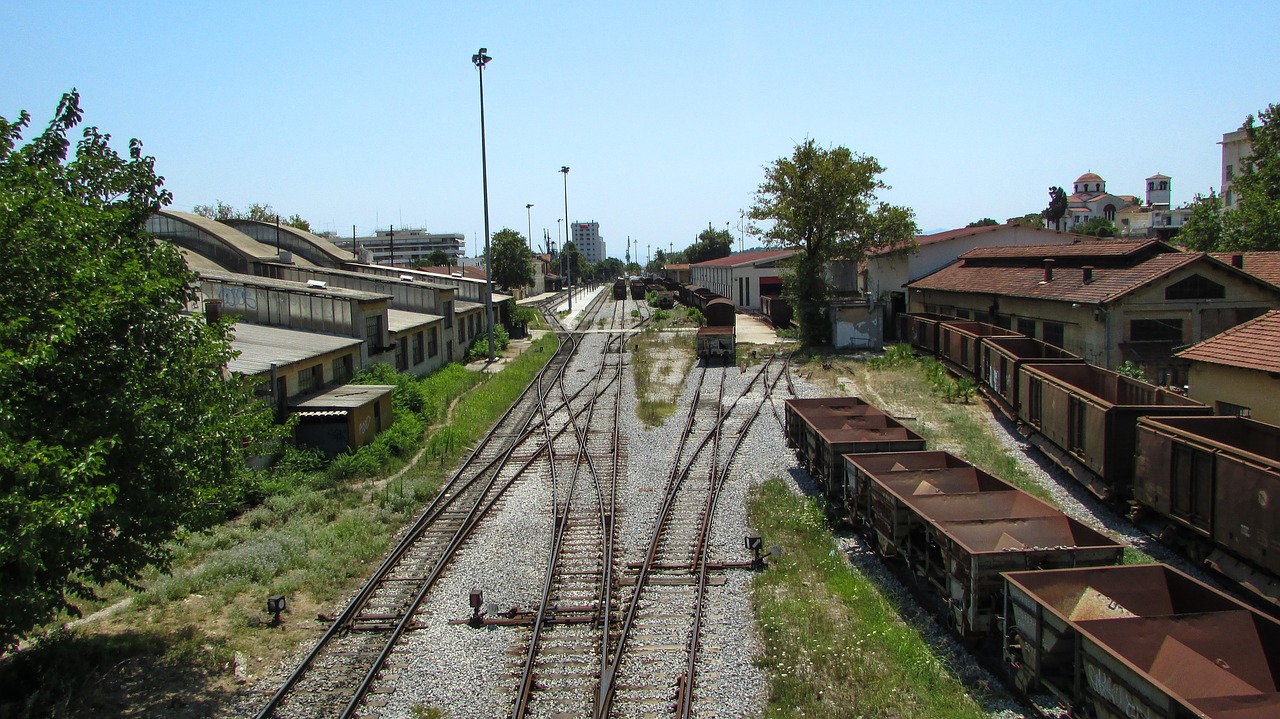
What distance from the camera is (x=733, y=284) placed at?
209 feet

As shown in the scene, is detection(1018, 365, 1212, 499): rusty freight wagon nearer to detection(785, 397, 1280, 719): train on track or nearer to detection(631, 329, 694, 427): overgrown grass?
detection(785, 397, 1280, 719): train on track

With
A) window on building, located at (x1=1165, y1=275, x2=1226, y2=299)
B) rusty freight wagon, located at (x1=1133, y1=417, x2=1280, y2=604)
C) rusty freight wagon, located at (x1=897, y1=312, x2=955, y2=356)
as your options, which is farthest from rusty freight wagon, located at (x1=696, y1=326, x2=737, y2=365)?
rusty freight wagon, located at (x1=1133, y1=417, x2=1280, y2=604)

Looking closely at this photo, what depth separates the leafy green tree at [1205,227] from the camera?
3881 centimetres

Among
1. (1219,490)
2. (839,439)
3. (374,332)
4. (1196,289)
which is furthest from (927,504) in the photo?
(374,332)

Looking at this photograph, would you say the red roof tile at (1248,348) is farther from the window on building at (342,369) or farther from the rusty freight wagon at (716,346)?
the window on building at (342,369)

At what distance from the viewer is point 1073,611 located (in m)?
8.36

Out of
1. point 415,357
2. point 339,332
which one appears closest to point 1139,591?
point 339,332

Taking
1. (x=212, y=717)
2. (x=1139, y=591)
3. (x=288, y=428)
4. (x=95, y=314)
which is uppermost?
(x=95, y=314)

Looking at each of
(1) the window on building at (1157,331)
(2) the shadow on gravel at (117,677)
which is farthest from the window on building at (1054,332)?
(2) the shadow on gravel at (117,677)

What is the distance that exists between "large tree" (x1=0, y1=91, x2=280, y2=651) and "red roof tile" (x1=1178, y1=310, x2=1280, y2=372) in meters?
17.3

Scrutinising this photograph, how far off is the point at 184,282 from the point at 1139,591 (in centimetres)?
1094

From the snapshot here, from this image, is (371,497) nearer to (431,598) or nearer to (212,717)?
(431,598)

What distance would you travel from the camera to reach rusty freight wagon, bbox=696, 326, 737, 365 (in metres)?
34.0

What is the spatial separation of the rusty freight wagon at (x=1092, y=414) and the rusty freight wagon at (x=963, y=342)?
571cm
